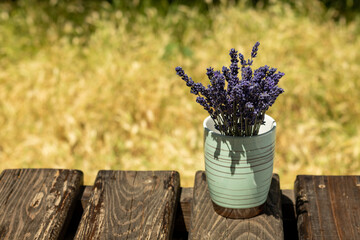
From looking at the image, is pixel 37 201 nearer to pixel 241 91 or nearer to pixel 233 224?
pixel 233 224

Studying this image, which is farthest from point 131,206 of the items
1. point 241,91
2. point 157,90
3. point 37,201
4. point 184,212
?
point 157,90

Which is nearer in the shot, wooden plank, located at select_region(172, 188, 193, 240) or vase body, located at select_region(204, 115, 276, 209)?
vase body, located at select_region(204, 115, 276, 209)

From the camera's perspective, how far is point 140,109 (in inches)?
112

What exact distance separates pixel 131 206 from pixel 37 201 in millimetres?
303

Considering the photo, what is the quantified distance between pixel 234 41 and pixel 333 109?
912 mm

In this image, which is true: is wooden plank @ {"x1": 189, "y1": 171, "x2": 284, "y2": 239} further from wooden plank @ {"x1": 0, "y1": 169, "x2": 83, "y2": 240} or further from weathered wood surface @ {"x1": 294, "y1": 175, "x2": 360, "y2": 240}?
wooden plank @ {"x1": 0, "y1": 169, "x2": 83, "y2": 240}

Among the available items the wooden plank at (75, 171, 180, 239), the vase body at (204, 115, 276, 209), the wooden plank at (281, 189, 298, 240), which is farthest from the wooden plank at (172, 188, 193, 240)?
the wooden plank at (281, 189, 298, 240)

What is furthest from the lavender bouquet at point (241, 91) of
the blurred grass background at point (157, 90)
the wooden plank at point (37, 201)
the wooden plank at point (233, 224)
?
the blurred grass background at point (157, 90)

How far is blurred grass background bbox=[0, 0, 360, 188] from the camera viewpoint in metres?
2.67

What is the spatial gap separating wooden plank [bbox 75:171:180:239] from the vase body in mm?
173

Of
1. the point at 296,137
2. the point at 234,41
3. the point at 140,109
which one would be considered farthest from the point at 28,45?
the point at 296,137

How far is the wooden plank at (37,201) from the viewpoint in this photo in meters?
1.28

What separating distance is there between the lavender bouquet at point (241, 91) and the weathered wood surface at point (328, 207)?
1.04 feet

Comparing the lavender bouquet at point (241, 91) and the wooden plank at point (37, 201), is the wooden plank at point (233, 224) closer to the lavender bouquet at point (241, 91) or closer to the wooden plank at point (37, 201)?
the lavender bouquet at point (241, 91)
